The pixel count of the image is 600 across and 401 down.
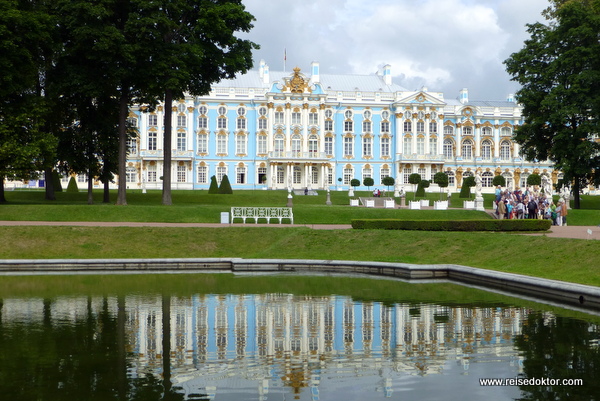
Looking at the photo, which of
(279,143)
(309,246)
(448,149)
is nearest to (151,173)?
(279,143)

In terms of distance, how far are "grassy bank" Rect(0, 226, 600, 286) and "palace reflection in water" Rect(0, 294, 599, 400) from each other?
6.82 metres

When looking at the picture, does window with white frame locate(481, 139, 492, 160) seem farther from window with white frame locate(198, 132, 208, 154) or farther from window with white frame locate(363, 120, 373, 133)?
window with white frame locate(198, 132, 208, 154)

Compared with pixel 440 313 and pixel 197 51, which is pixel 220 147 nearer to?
pixel 197 51

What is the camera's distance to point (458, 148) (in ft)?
262

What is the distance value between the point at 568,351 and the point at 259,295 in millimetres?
7136

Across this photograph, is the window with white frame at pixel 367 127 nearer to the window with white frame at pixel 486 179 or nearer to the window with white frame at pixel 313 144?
the window with white frame at pixel 313 144

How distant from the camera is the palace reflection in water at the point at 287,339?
824 centimetres

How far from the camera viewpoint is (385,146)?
3071 inches

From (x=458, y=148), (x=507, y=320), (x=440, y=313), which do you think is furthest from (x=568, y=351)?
(x=458, y=148)

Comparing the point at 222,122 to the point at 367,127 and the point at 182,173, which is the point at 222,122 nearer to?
the point at 182,173

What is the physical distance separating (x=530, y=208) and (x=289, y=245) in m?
14.0

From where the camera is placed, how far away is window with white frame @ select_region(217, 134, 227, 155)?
246 ft

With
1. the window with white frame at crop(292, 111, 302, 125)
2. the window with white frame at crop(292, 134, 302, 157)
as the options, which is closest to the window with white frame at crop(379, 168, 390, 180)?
the window with white frame at crop(292, 134, 302, 157)

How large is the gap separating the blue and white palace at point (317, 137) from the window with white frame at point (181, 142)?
112 millimetres
